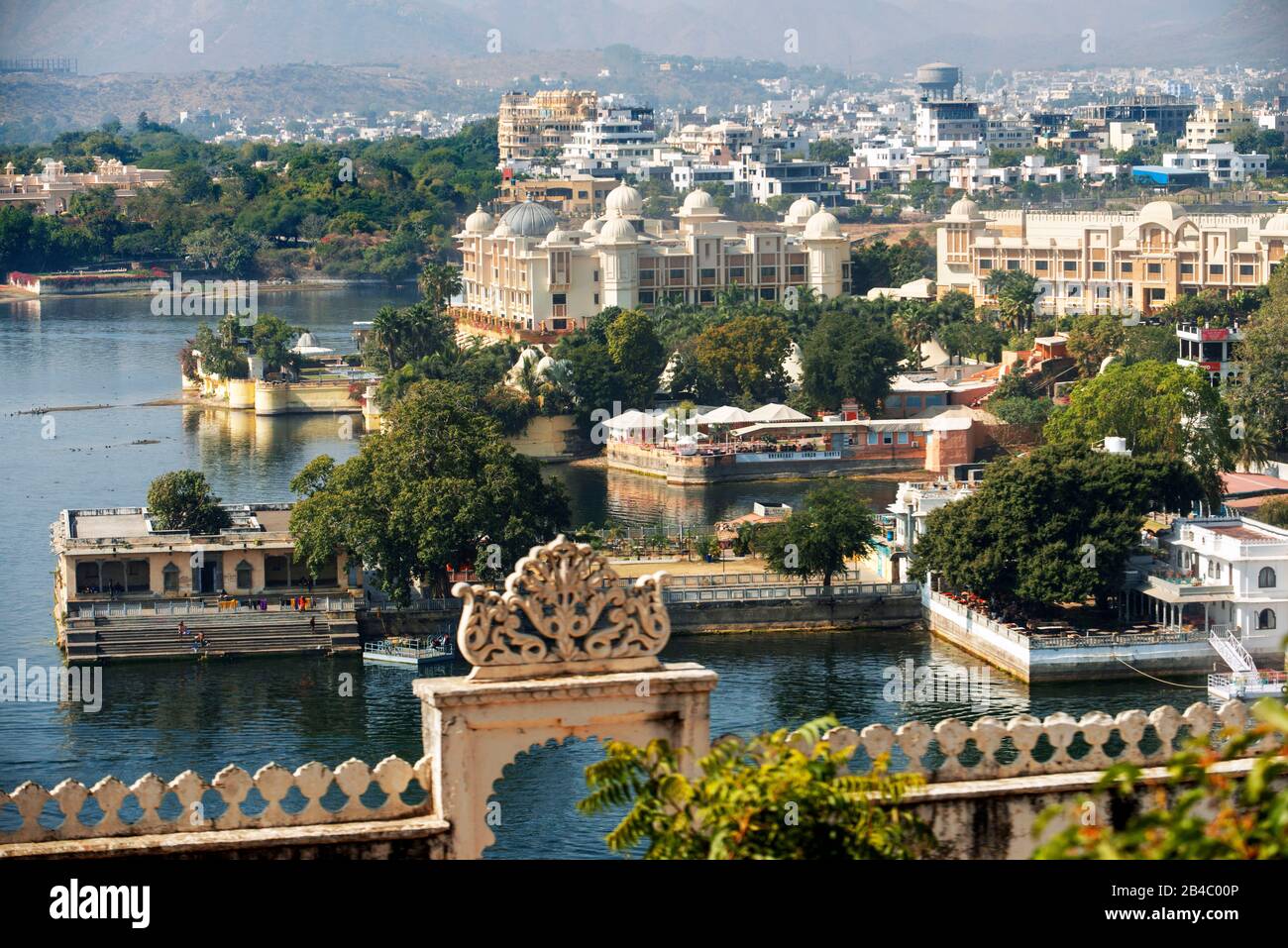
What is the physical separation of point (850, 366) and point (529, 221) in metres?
20.6

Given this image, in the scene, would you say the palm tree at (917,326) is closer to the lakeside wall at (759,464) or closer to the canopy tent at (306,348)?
the lakeside wall at (759,464)

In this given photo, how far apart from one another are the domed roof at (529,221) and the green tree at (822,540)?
36.6 meters

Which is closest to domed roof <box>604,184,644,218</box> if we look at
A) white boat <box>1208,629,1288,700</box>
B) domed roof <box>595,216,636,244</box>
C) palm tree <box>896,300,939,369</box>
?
domed roof <box>595,216,636,244</box>

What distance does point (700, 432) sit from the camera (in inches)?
2098

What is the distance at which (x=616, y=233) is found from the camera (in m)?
67.9

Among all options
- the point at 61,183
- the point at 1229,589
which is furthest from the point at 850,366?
the point at 61,183

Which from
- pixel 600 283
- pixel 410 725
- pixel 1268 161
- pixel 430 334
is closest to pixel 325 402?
pixel 430 334

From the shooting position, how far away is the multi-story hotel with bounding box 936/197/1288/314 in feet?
224

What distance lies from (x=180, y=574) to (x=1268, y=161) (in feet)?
309

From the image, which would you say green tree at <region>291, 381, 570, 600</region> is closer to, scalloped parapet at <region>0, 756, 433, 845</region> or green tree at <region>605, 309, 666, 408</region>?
green tree at <region>605, 309, 666, 408</region>

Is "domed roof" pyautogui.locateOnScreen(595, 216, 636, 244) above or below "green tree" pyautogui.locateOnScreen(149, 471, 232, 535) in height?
above

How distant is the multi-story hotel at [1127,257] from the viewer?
68.1 m

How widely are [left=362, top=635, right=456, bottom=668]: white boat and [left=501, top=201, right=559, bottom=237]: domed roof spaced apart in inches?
1554

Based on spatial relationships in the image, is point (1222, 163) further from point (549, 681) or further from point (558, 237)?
point (549, 681)
